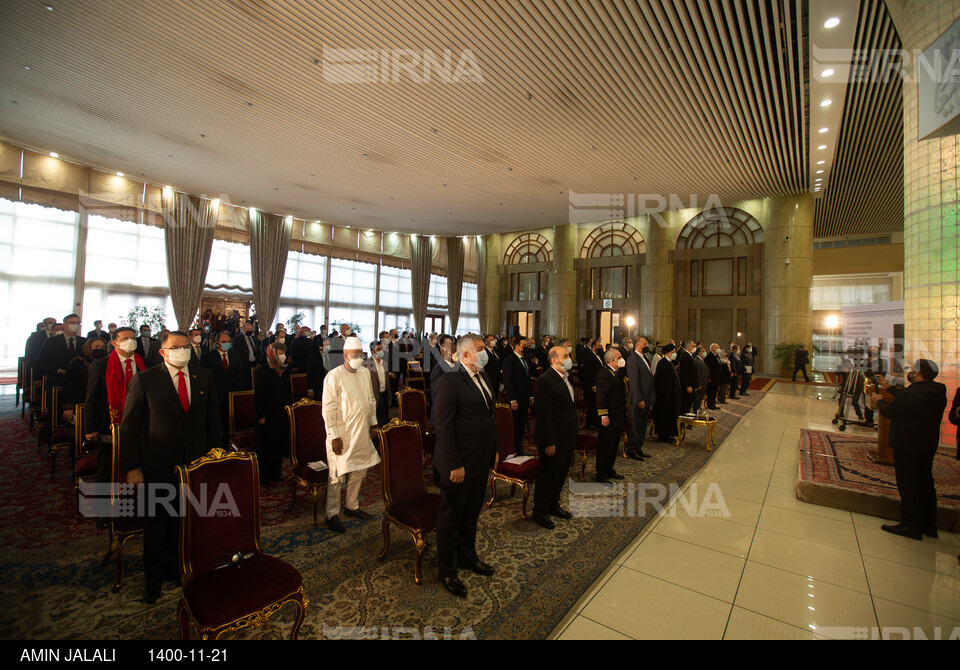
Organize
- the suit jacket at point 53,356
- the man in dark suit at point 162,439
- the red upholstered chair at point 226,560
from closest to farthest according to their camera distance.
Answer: the red upholstered chair at point 226,560 < the man in dark suit at point 162,439 < the suit jacket at point 53,356

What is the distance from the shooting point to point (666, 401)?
6480 mm

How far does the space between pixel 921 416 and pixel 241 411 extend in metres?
6.75

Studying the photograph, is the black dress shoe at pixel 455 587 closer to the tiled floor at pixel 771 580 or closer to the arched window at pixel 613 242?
the tiled floor at pixel 771 580

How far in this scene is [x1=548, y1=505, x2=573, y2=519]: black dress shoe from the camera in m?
3.73

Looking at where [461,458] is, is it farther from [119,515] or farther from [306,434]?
[119,515]

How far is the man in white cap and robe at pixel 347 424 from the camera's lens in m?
3.36

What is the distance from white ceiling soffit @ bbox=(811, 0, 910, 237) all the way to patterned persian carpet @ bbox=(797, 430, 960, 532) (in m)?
6.68

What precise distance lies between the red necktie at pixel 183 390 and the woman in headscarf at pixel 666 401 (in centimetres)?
589

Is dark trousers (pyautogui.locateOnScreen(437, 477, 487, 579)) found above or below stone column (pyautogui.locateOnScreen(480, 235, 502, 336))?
below

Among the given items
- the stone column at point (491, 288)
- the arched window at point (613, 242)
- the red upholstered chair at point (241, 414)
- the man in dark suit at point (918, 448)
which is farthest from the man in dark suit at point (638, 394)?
the stone column at point (491, 288)

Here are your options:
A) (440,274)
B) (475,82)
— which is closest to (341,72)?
(475,82)

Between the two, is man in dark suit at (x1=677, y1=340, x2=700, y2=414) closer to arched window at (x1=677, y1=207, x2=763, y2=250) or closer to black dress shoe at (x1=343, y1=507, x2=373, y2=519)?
black dress shoe at (x1=343, y1=507, x2=373, y2=519)

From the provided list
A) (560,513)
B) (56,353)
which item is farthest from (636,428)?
(56,353)

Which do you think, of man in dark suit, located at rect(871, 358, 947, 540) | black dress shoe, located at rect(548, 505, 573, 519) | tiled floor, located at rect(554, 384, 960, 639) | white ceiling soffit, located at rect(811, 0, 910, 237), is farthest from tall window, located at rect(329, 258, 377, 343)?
white ceiling soffit, located at rect(811, 0, 910, 237)
